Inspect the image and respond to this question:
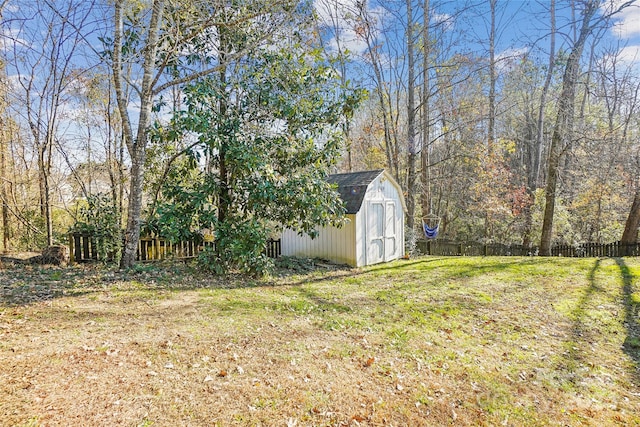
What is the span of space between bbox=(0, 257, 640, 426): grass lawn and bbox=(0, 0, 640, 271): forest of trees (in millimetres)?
1917

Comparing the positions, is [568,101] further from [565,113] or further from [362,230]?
[362,230]

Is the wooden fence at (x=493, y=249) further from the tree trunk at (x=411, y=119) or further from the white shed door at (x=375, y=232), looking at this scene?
the white shed door at (x=375, y=232)

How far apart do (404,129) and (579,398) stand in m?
14.9

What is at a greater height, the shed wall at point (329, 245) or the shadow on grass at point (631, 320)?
the shed wall at point (329, 245)

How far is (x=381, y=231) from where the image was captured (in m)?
10.3

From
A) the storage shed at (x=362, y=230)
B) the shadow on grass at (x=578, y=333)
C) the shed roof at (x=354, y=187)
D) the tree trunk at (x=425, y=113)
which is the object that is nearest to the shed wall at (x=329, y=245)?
the storage shed at (x=362, y=230)

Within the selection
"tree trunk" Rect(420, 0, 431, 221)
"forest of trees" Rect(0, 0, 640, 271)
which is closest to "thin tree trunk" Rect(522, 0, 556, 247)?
"forest of trees" Rect(0, 0, 640, 271)

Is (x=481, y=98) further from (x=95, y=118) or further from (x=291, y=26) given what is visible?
(x=95, y=118)

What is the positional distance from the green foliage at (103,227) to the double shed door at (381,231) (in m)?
6.33

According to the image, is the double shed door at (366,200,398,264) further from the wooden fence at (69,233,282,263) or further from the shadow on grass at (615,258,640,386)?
the shadow on grass at (615,258,640,386)

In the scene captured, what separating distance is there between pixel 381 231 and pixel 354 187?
170 centimetres

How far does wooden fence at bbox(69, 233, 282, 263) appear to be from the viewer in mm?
7480

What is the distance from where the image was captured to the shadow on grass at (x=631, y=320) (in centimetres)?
419

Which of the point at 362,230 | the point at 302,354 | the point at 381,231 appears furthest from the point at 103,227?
the point at 381,231
